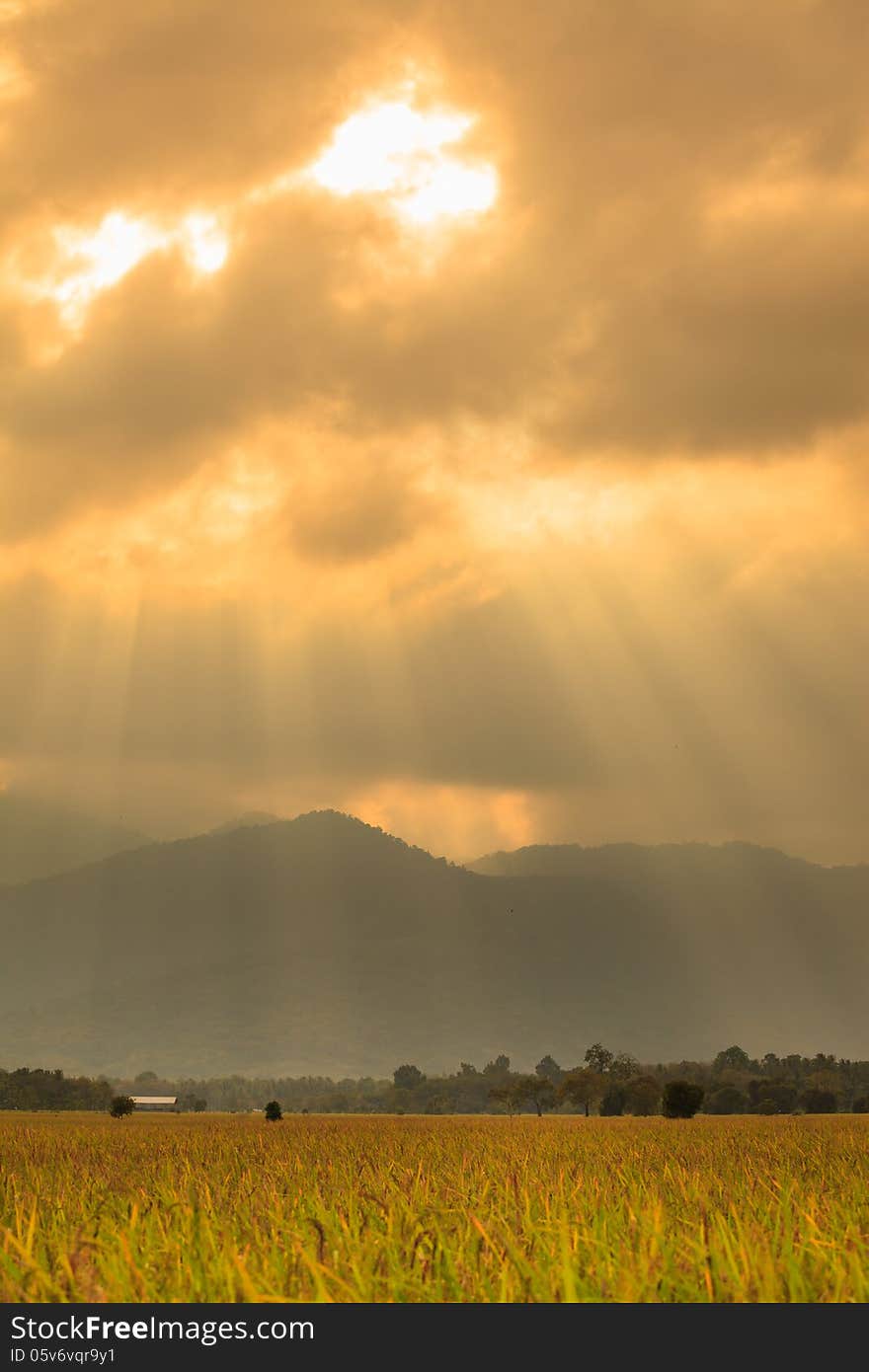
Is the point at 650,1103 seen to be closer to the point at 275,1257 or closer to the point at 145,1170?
the point at 145,1170

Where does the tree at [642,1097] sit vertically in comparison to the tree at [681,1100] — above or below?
below

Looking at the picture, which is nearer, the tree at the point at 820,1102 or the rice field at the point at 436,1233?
the rice field at the point at 436,1233

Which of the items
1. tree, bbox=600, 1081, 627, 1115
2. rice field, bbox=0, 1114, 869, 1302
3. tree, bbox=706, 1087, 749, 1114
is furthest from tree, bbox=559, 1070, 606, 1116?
rice field, bbox=0, 1114, 869, 1302

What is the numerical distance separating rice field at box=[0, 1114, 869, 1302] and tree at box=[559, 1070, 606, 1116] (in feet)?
508

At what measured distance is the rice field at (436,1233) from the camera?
7.72 m

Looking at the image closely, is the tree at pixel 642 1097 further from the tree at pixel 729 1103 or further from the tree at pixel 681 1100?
the tree at pixel 681 1100

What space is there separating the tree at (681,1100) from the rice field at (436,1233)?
77.1 meters

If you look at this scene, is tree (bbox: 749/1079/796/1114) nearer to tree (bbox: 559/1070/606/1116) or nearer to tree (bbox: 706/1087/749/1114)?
tree (bbox: 706/1087/749/1114)

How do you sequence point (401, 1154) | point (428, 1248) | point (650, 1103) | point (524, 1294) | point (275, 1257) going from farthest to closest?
point (650, 1103) → point (401, 1154) → point (428, 1248) → point (275, 1257) → point (524, 1294)

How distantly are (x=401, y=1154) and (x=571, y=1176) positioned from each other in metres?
8.24

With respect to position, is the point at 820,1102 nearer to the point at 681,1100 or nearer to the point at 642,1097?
the point at 642,1097

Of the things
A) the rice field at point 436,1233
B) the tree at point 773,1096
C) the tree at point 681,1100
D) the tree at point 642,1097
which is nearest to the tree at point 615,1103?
the tree at point 642,1097
